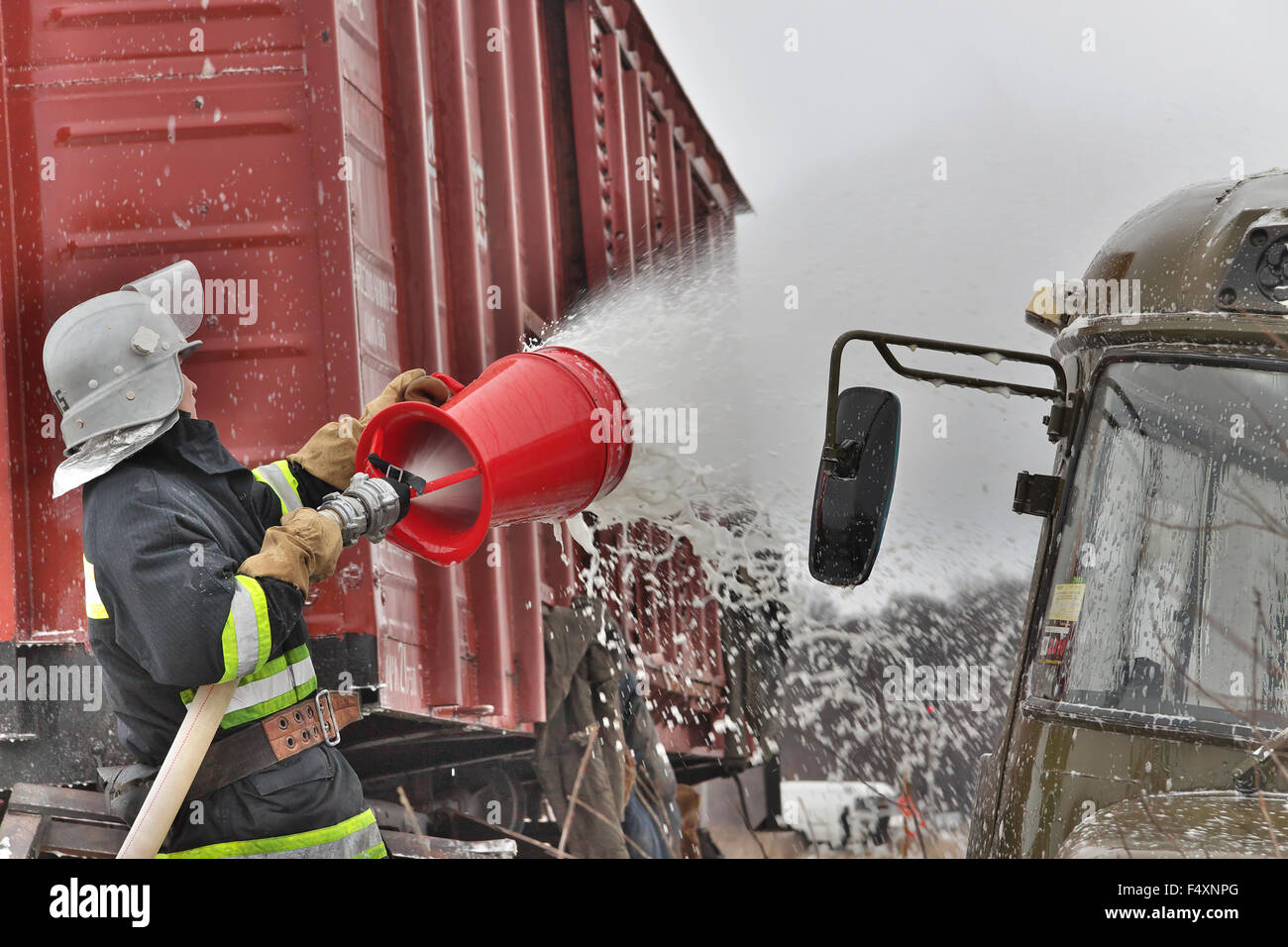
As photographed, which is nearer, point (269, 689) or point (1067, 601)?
point (1067, 601)

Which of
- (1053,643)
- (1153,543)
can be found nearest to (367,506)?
(1053,643)

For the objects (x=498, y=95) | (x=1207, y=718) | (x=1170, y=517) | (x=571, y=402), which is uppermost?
(x=498, y=95)

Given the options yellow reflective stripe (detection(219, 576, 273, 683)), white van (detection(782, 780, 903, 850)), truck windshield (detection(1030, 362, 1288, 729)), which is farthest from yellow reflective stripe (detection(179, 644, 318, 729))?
white van (detection(782, 780, 903, 850))

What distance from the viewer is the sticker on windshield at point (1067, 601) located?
223 cm

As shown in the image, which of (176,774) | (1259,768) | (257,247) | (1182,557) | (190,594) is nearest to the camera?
(1259,768)

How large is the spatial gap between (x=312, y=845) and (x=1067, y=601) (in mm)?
1427

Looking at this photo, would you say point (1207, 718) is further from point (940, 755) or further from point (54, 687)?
point (940, 755)

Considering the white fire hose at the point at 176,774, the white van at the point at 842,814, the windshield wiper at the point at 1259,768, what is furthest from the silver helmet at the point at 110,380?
the white van at the point at 842,814

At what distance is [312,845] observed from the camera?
2508 millimetres

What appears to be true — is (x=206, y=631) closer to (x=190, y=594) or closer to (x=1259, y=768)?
(x=190, y=594)

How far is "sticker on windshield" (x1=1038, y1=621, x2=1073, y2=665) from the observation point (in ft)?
7.31
